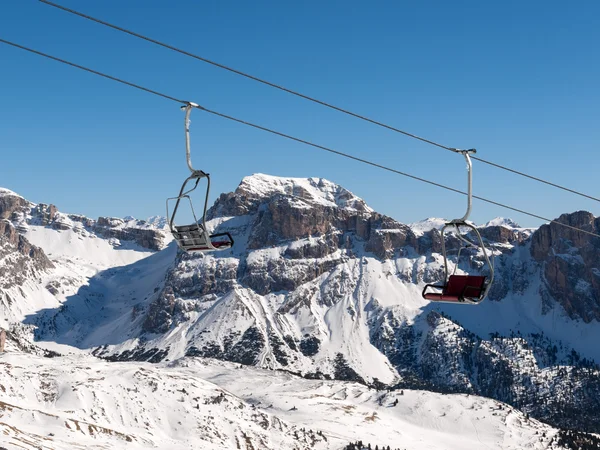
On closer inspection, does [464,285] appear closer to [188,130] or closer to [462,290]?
[462,290]

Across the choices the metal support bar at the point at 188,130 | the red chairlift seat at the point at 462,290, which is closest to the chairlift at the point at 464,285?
the red chairlift seat at the point at 462,290

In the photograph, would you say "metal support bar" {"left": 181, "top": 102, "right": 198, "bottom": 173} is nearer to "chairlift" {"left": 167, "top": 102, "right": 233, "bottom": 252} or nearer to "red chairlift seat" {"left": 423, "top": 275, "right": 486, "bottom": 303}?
"chairlift" {"left": 167, "top": 102, "right": 233, "bottom": 252}

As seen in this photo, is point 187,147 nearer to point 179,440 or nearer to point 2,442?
point 2,442

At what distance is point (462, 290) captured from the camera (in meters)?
29.7

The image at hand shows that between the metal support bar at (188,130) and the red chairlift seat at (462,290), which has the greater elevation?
the metal support bar at (188,130)

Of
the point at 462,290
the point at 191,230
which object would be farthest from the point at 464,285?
the point at 191,230

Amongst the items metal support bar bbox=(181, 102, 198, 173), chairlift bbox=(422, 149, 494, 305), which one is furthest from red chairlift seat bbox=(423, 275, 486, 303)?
metal support bar bbox=(181, 102, 198, 173)

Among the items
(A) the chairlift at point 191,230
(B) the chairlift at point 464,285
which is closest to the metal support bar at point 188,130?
(A) the chairlift at point 191,230

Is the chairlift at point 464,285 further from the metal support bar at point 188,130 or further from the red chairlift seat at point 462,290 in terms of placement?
the metal support bar at point 188,130

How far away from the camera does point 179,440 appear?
181625mm

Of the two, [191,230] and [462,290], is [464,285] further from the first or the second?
[191,230]

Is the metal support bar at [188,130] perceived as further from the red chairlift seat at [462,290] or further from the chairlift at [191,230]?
the red chairlift seat at [462,290]

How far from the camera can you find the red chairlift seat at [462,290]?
29.1 metres

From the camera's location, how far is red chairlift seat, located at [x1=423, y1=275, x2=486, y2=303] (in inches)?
1146
